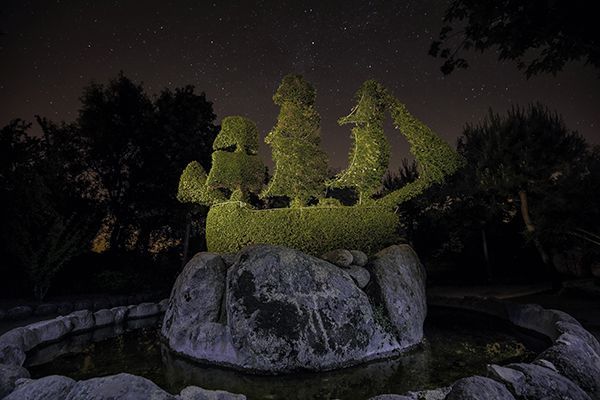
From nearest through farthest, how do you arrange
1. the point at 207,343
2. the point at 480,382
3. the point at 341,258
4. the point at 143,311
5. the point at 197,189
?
the point at 480,382 → the point at 207,343 → the point at 341,258 → the point at 197,189 → the point at 143,311

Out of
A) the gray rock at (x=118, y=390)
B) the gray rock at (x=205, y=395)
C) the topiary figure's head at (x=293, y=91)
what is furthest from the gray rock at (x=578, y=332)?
the topiary figure's head at (x=293, y=91)

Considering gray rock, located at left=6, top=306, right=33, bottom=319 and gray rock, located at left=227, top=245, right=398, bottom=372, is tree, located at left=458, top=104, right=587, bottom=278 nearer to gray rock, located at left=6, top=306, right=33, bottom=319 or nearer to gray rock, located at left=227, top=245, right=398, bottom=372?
gray rock, located at left=227, top=245, right=398, bottom=372

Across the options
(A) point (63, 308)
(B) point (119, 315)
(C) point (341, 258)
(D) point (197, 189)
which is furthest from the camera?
(A) point (63, 308)

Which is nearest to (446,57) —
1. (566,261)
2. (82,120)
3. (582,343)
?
(582,343)

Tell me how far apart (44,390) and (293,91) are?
7863 mm

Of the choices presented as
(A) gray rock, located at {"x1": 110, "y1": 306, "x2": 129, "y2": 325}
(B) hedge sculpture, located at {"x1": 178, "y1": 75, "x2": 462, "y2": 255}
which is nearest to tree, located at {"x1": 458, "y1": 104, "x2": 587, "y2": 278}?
(B) hedge sculpture, located at {"x1": 178, "y1": 75, "x2": 462, "y2": 255}

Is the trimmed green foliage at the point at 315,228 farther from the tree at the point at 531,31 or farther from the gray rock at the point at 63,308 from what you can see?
the gray rock at the point at 63,308

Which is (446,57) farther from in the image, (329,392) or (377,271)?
(329,392)

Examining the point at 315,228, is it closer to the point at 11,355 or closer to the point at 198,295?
the point at 198,295

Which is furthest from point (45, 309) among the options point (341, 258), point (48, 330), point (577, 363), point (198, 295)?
point (577, 363)

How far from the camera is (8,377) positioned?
15.0 feet

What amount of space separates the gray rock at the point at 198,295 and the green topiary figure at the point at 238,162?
2.47 meters

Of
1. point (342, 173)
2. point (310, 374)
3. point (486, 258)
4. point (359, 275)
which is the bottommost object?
point (310, 374)

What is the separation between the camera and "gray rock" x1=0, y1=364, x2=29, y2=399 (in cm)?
440
